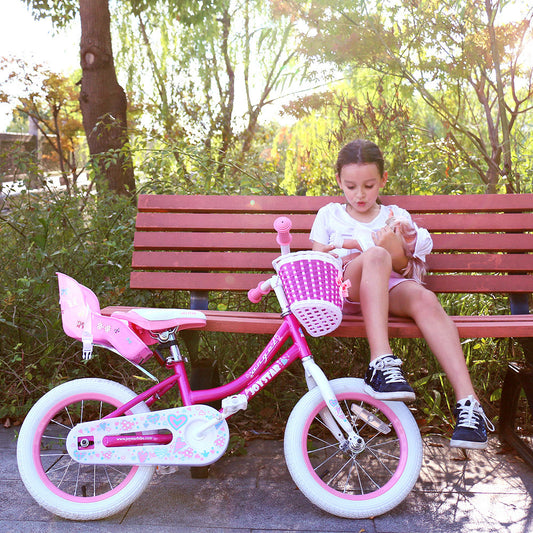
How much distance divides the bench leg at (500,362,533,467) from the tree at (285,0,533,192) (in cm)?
163

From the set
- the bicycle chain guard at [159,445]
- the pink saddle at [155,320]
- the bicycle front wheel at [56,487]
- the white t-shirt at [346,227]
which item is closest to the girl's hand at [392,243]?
the white t-shirt at [346,227]

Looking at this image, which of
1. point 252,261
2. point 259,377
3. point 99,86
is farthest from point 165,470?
point 99,86

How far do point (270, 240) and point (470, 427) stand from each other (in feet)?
4.79

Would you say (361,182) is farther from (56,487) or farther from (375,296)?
(56,487)

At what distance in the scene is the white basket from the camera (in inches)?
96.3

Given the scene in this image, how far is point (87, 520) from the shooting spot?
8.13ft

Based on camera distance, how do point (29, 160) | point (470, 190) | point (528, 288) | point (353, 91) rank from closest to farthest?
point (528, 288)
point (29, 160)
point (470, 190)
point (353, 91)

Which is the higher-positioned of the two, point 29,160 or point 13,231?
point 29,160

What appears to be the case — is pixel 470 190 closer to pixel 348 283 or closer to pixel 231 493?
pixel 348 283

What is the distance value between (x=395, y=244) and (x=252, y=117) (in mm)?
8442

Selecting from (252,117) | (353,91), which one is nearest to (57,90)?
(252,117)

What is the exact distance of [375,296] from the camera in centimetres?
258

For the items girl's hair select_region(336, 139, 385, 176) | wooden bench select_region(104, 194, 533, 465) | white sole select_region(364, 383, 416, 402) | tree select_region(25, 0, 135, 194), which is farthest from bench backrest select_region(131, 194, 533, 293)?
tree select_region(25, 0, 135, 194)

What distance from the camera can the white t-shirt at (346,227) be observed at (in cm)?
308
